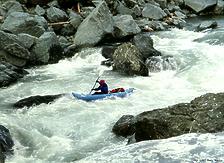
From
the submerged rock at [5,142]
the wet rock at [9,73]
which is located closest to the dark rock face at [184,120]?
the submerged rock at [5,142]

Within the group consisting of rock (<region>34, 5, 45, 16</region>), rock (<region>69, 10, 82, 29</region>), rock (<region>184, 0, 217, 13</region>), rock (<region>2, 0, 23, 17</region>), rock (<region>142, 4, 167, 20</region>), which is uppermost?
rock (<region>2, 0, 23, 17</region>)

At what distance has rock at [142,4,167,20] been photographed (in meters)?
22.4

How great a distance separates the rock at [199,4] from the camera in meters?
25.2

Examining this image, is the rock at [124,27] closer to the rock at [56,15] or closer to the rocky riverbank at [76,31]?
the rocky riverbank at [76,31]

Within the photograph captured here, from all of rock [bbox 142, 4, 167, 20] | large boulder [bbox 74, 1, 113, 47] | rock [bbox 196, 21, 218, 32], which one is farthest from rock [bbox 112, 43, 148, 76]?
rock [bbox 142, 4, 167, 20]

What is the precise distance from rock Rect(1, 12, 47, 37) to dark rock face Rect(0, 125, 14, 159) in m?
8.09

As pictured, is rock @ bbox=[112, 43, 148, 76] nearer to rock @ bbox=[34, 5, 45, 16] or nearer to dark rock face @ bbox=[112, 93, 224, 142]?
dark rock face @ bbox=[112, 93, 224, 142]

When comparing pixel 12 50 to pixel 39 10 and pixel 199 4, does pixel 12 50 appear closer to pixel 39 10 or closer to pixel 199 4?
pixel 39 10

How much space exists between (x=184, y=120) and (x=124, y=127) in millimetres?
1580

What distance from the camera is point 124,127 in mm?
9312

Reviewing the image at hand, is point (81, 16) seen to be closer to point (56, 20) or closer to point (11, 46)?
point (56, 20)

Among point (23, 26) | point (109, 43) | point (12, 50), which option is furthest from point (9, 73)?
point (109, 43)

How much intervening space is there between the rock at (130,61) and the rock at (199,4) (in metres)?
11.8

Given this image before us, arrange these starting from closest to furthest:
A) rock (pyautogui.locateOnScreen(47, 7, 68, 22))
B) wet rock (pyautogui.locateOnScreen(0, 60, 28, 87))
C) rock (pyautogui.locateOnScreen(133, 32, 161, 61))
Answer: wet rock (pyautogui.locateOnScreen(0, 60, 28, 87)) < rock (pyautogui.locateOnScreen(133, 32, 161, 61)) < rock (pyautogui.locateOnScreen(47, 7, 68, 22))
